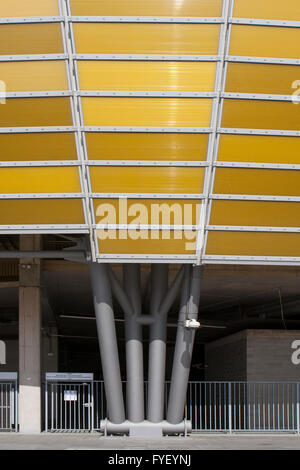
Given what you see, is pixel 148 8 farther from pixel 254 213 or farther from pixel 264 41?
pixel 254 213

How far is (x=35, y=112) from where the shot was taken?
22781 mm

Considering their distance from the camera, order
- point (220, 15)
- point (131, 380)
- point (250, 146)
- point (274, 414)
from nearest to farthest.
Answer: point (220, 15) < point (250, 146) < point (131, 380) < point (274, 414)

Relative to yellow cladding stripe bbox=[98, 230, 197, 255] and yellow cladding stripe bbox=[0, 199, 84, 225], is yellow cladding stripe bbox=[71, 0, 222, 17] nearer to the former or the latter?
yellow cladding stripe bbox=[0, 199, 84, 225]

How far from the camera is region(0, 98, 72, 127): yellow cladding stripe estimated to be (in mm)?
22594

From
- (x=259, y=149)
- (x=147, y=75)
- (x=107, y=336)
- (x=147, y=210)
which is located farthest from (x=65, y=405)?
(x=147, y=75)

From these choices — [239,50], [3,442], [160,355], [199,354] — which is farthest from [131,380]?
[199,354]

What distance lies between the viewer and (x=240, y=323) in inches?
1628

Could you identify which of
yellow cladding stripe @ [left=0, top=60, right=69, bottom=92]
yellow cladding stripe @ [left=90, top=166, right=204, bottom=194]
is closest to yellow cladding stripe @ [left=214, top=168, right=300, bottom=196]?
yellow cladding stripe @ [left=90, top=166, right=204, bottom=194]

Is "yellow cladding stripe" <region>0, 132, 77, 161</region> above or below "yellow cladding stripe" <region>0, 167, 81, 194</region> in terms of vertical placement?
above

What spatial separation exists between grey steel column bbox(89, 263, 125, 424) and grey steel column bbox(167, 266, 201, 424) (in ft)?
5.73

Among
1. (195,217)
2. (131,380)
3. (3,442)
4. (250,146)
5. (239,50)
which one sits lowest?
(3,442)

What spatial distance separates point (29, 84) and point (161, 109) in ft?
12.2

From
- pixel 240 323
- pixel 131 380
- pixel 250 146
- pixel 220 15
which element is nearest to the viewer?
pixel 220 15

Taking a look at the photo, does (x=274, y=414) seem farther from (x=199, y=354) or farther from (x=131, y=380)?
(x=199, y=354)
